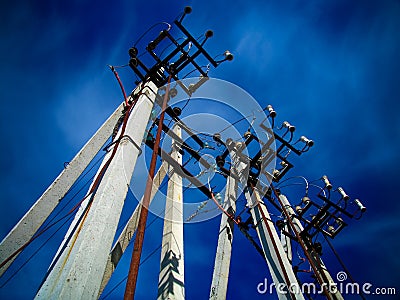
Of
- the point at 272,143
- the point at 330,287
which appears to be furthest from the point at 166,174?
the point at 330,287

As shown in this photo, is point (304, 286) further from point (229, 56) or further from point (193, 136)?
point (229, 56)

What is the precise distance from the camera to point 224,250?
19.2 feet

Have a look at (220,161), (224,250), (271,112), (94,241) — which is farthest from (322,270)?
(94,241)

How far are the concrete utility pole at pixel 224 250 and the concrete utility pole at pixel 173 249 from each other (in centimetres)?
123

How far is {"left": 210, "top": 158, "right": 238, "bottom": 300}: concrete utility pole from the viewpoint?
512 centimetres

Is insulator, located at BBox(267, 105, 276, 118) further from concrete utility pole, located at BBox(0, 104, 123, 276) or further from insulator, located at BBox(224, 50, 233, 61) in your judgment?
concrete utility pole, located at BBox(0, 104, 123, 276)

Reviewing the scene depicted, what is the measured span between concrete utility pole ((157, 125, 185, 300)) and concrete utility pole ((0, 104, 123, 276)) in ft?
5.68

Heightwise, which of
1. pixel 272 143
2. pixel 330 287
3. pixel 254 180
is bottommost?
pixel 330 287

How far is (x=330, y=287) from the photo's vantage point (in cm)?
781

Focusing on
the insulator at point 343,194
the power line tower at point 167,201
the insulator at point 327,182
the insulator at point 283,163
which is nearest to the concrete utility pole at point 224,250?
the power line tower at point 167,201

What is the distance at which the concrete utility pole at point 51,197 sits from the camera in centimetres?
346

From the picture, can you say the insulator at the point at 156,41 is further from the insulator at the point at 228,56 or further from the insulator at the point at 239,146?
the insulator at the point at 239,146

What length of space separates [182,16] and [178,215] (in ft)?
15.3

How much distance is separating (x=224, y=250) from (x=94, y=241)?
12.9 ft
